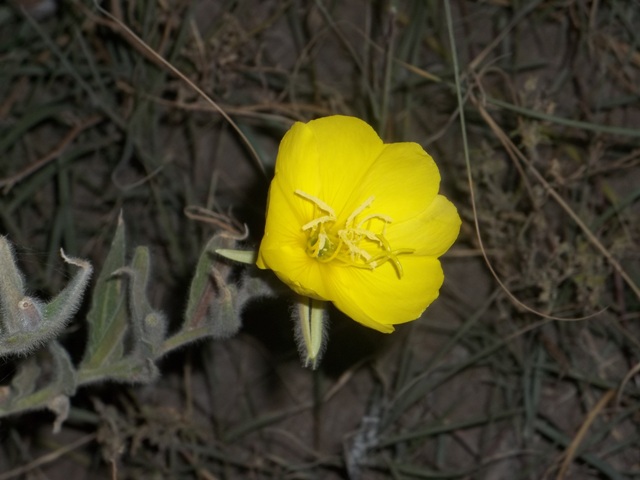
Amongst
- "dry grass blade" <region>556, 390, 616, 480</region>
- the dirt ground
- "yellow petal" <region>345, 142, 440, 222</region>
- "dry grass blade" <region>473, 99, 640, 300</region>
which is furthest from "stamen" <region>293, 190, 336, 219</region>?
"dry grass blade" <region>556, 390, 616, 480</region>

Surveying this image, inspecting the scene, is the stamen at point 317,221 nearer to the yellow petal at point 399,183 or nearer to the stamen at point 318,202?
the stamen at point 318,202

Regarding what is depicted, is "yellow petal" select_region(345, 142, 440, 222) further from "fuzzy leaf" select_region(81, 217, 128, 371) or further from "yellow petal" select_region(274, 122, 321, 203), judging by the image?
"fuzzy leaf" select_region(81, 217, 128, 371)

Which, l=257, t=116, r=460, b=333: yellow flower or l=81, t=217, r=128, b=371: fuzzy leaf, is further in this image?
l=81, t=217, r=128, b=371: fuzzy leaf

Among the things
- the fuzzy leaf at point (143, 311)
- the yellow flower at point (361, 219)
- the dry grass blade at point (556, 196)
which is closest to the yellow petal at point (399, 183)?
the yellow flower at point (361, 219)

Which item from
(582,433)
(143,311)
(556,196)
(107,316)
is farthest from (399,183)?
(582,433)

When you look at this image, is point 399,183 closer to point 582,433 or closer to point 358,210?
point 358,210

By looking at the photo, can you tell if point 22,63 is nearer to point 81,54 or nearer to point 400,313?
point 81,54

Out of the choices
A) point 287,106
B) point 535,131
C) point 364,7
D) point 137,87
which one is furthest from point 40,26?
point 535,131
